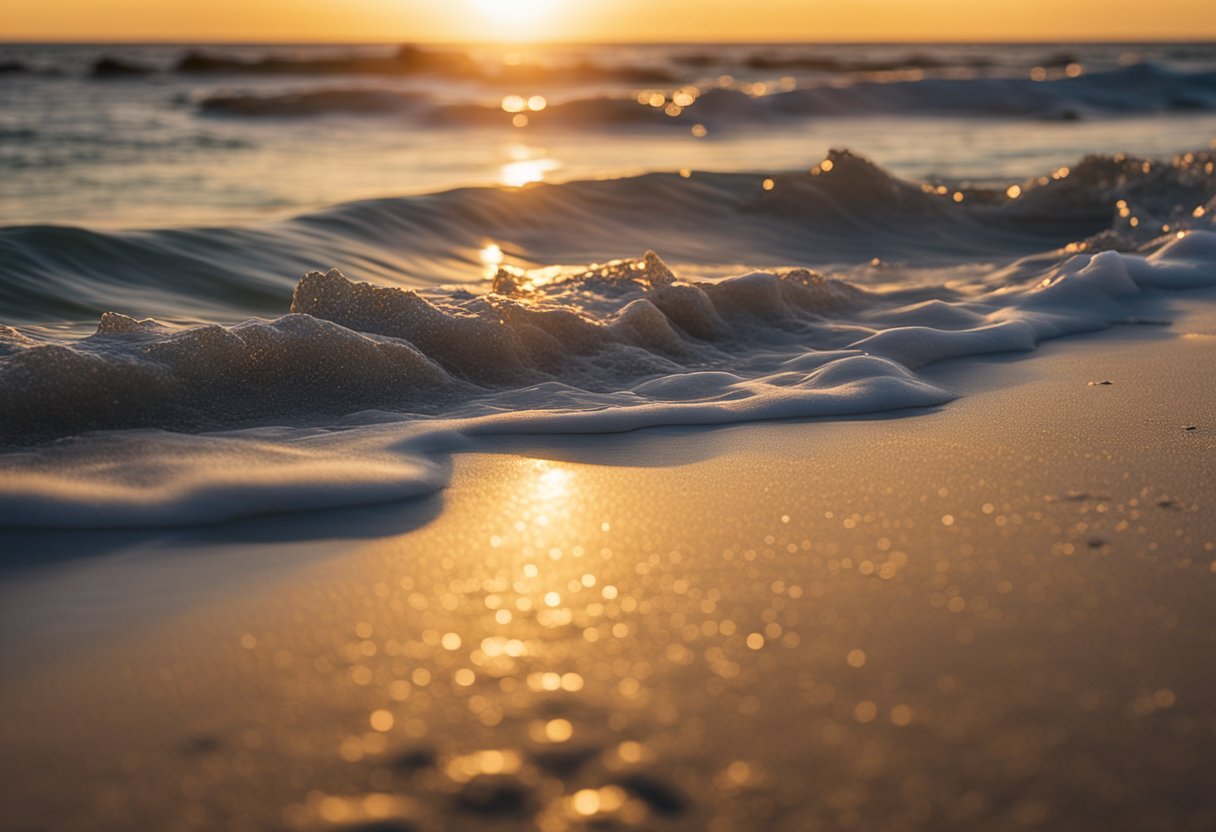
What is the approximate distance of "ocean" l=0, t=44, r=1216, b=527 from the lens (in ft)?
8.45

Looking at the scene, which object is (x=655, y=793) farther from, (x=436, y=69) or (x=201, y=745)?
(x=436, y=69)

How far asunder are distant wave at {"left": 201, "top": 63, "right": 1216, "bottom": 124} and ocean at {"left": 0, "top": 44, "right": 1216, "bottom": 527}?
4.10 meters

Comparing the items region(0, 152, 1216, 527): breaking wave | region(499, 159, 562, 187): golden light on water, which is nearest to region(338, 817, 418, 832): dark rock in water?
region(0, 152, 1216, 527): breaking wave

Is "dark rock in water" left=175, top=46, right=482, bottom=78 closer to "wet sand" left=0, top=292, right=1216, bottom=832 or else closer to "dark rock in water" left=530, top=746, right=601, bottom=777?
"wet sand" left=0, top=292, right=1216, bottom=832

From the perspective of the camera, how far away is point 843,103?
65.4ft

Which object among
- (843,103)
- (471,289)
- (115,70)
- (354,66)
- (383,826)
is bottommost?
(383,826)

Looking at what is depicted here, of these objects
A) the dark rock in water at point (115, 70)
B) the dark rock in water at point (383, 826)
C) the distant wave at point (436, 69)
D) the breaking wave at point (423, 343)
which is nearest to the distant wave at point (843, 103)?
the distant wave at point (436, 69)

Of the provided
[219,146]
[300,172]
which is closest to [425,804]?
[300,172]

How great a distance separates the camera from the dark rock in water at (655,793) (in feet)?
4.15

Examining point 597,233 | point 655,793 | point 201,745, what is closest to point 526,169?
point 597,233

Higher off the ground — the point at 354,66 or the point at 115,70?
the point at 354,66

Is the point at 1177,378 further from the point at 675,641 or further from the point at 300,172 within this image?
the point at 300,172

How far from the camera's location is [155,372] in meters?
2.79

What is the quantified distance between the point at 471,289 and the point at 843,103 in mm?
16610
